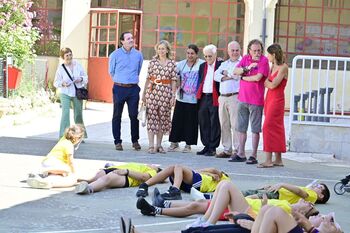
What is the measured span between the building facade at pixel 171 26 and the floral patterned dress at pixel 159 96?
1030 cm

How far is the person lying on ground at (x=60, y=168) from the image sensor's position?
36.3ft

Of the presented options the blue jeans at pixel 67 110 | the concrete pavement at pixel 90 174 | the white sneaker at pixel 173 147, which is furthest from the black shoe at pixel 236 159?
the blue jeans at pixel 67 110

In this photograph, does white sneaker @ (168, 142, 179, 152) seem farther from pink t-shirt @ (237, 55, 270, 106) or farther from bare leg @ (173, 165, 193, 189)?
bare leg @ (173, 165, 193, 189)

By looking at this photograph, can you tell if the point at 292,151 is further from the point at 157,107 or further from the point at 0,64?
the point at 0,64

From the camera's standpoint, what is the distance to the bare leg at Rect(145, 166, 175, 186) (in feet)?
35.1

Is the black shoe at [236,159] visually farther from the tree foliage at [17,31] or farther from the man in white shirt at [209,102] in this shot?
the tree foliage at [17,31]

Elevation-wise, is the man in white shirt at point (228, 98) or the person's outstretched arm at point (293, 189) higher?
the man in white shirt at point (228, 98)

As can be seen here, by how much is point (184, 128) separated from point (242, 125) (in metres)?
1.47

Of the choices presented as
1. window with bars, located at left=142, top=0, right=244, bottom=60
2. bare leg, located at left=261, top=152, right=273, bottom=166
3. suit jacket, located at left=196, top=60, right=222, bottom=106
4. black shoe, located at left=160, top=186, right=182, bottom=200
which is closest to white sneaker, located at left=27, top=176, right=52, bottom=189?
black shoe, located at left=160, top=186, right=182, bottom=200

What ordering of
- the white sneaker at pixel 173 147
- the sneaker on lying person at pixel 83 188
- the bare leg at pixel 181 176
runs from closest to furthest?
1. the bare leg at pixel 181 176
2. the sneaker on lying person at pixel 83 188
3. the white sneaker at pixel 173 147

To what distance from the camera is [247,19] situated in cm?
2544

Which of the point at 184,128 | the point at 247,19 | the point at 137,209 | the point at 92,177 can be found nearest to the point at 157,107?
the point at 184,128

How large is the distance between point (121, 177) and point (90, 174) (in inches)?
34.7

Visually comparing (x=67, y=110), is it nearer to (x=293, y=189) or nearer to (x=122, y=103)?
(x=122, y=103)
